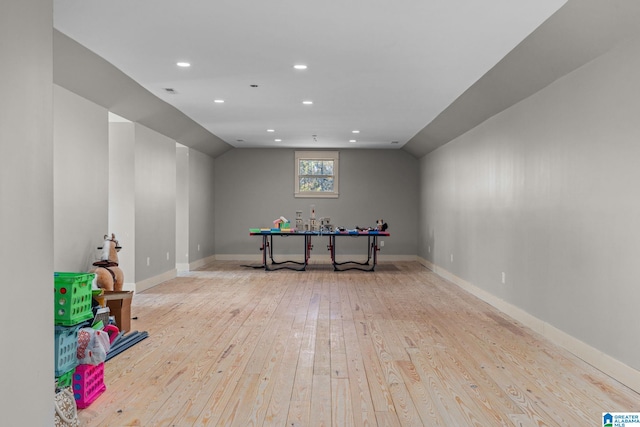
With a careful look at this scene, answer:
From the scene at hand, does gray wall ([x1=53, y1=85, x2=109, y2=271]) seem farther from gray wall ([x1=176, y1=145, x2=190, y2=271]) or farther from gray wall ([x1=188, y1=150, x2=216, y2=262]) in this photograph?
gray wall ([x1=188, y1=150, x2=216, y2=262])

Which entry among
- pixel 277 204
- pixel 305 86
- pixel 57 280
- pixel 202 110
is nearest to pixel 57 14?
pixel 57 280

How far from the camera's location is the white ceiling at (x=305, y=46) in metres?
3.75

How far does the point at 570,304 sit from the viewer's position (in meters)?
4.55

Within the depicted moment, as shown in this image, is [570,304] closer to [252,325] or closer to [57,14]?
[252,325]

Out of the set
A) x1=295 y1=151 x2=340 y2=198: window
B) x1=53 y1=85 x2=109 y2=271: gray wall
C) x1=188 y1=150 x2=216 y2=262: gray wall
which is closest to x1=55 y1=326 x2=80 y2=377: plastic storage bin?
x1=53 y1=85 x2=109 y2=271: gray wall

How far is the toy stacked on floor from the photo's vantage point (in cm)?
301

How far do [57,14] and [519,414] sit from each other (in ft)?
13.6

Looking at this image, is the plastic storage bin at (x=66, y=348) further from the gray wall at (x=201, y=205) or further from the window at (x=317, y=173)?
the window at (x=317, y=173)

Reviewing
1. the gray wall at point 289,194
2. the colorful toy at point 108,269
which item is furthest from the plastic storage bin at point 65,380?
the gray wall at point 289,194

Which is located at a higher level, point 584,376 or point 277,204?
point 277,204

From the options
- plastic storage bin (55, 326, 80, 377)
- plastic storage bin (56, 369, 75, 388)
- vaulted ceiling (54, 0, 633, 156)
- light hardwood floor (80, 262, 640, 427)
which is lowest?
light hardwood floor (80, 262, 640, 427)

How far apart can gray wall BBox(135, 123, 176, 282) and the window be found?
3862 mm

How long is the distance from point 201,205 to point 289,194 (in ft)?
6.94

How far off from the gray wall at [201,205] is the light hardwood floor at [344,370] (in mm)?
3888
